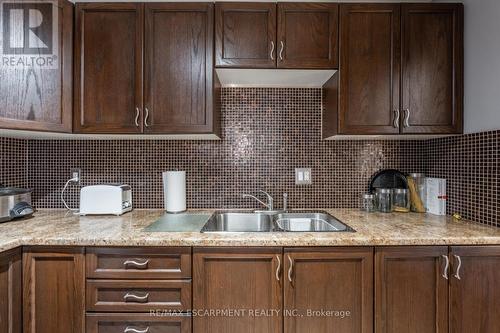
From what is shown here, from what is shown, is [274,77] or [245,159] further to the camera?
[245,159]

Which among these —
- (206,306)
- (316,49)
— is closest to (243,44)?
(316,49)

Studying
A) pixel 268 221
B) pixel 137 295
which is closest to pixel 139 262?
pixel 137 295

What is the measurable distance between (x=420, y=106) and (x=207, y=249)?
58.2 inches

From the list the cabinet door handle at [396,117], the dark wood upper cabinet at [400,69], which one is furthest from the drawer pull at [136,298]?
the cabinet door handle at [396,117]

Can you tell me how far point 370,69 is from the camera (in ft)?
5.69

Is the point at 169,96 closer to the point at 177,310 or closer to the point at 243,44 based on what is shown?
the point at 243,44

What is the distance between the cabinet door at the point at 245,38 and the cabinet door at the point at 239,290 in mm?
1068

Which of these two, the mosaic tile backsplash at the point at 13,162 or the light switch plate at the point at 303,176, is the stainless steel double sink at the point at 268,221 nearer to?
the light switch plate at the point at 303,176

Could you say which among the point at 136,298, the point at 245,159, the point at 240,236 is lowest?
the point at 136,298

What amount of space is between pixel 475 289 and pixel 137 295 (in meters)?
1.61

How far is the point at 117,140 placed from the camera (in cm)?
212

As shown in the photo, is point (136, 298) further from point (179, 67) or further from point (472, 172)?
point (472, 172)

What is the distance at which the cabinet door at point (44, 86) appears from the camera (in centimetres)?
158

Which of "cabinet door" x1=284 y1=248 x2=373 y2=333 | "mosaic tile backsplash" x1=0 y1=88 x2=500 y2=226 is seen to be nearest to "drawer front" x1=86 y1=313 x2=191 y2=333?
"cabinet door" x1=284 y1=248 x2=373 y2=333
